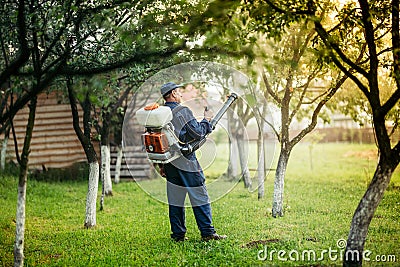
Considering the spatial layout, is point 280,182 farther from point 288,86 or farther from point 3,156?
point 3,156

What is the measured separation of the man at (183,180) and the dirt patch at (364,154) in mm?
7105

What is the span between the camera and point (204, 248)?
6.25m

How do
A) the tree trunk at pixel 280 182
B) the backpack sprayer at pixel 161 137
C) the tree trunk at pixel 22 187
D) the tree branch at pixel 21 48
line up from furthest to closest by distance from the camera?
the tree trunk at pixel 280 182 < the backpack sprayer at pixel 161 137 < the tree trunk at pixel 22 187 < the tree branch at pixel 21 48

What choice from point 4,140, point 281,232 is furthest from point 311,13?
point 4,140

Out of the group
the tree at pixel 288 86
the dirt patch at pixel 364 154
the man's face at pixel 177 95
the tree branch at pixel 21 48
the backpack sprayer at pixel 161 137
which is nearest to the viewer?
the tree branch at pixel 21 48

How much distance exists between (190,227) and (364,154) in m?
7.70

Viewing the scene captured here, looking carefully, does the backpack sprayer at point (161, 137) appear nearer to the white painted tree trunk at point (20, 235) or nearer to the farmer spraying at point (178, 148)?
the farmer spraying at point (178, 148)

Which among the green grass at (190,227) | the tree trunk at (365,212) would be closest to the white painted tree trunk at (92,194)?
the green grass at (190,227)

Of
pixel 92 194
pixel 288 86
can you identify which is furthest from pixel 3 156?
pixel 288 86

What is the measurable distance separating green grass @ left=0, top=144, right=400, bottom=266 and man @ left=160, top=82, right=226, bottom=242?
0.68 feet

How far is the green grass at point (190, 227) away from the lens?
6.09 metres

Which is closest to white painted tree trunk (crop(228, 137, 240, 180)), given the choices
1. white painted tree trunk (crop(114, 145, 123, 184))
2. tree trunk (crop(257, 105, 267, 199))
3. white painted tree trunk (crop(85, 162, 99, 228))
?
tree trunk (crop(257, 105, 267, 199))

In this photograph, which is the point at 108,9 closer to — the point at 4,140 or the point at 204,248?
the point at 204,248

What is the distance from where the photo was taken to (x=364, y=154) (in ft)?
45.8
